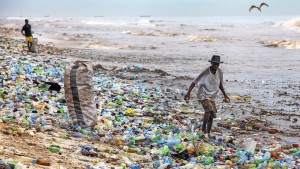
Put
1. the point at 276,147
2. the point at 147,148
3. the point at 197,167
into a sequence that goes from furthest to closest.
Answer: the point at 276,147 < the point at 147,148 < the point at 197,167

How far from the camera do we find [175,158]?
229 inches

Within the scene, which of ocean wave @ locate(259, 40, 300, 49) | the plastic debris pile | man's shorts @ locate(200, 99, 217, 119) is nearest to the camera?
the plastic debris pile

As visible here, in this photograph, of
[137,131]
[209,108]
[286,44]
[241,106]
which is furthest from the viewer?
[286,44]

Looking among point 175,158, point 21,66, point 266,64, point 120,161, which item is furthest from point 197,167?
point 266,64

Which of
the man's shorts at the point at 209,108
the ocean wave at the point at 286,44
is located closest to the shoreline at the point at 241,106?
the man's shorts at the point at 209,108

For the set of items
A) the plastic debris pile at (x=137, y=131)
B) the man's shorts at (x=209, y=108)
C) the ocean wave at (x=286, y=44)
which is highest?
the ocean wave at (x=286, y=44)

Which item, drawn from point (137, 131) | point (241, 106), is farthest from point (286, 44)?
point (137, 131)

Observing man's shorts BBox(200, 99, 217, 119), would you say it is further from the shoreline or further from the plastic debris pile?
the shoreline

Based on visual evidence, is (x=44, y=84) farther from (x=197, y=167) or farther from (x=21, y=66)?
(x=197, y=167)

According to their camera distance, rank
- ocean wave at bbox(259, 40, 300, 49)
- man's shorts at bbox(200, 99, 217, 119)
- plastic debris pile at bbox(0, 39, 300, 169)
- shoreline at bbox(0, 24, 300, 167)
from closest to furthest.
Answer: plastic debris pile at bbox(0, 39, 300, 169) → man's shorts at bbox(200, 99, 217, 119) → shoreline at bbox(0, 24, 300, 167) → ocean wave at bbox(259, 40, 300, 49)

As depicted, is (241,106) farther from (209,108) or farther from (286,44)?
(286,44)

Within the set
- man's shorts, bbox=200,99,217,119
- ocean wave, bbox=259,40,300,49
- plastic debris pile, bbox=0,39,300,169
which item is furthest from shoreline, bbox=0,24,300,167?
ocean wave, bbox=259,40,300,49

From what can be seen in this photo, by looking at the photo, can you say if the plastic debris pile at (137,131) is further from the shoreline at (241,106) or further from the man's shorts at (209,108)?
the man's shorts at (209,108)

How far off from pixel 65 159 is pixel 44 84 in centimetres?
498
